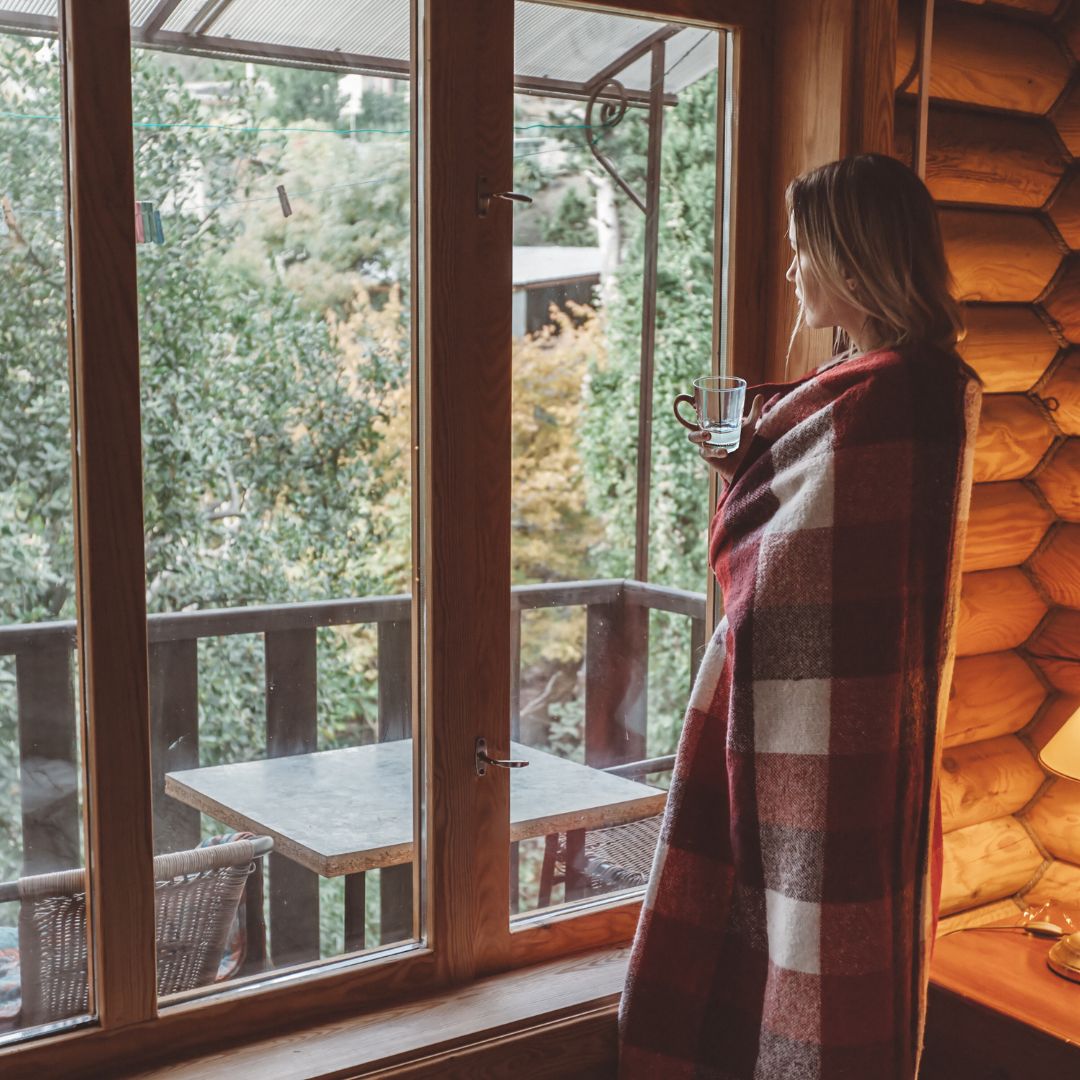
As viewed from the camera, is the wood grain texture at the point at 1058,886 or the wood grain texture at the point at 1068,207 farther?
the wood grain texture at the point at 1058,886

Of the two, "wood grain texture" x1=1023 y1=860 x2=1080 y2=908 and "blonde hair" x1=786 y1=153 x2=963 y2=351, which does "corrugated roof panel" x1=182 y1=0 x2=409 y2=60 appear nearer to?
"blonde hair" x1=786 y1=153 x2=963 y2=351

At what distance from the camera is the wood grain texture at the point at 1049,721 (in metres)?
2.49

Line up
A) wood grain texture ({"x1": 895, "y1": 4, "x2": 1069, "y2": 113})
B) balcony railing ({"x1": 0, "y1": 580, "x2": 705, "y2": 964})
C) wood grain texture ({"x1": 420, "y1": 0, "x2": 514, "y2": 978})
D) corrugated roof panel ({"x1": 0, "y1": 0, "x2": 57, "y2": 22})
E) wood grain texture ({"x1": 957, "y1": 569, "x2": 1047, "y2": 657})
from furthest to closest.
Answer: wood grain texture ({"x1": 957, "y1": 569, "x2": 1047, "y2": 657}), wood grain texture ({"x1": 895, "y1": 4, "x2": 1069, "y2": 113}), wood grain texture ({"x1": 420, "y1": 0, "x2": 514, "y2": 978}), balcony railing ({"x1": 0, "y1": 580, "x2": 705, "y2": 964}), corrugated roof panel ({"x1": 0, "y1": 0, "x2": 57, "y2": 22})

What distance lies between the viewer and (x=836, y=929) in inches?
64.6

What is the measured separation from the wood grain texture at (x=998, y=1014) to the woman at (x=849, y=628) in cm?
43

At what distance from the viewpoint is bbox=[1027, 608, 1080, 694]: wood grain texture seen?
8.18ft

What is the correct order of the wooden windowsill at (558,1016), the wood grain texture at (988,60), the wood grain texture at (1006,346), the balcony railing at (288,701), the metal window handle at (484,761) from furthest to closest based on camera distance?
the wood grain texture at (1006,346) → the wood grain texture at (988,60) → the metal window handle at (484,761) → the wooden windowsill at (558,1016) → the balcony railing at (288,701)

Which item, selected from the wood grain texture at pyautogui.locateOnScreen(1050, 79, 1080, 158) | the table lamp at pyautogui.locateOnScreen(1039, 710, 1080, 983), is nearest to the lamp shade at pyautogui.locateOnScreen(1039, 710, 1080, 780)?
the table lamp at pyautogui.locateOnScreen(1039, 710, 1080, 983)

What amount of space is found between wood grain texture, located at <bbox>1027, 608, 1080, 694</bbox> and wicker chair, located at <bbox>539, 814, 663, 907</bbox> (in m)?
0.91

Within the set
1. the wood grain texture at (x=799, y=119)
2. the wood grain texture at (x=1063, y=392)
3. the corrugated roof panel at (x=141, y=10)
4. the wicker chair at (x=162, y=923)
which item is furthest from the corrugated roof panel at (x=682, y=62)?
the wicker chair at (x=162, y=923)

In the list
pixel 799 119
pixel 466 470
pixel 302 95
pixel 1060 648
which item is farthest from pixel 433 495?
pixel 1060 648

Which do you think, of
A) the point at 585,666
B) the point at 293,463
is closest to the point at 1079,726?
the point at 585,666

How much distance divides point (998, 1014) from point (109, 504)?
1.69 m

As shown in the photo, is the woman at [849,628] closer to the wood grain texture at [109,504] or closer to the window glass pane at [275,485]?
the window glass pane at [275,485]
